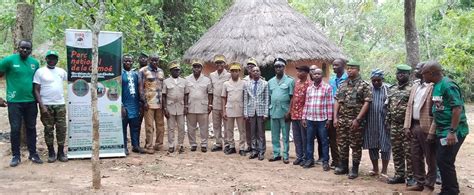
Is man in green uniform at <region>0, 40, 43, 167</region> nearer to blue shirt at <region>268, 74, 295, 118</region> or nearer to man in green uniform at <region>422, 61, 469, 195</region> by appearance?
blue shirt at <region>268, 74, 295, 118</region>

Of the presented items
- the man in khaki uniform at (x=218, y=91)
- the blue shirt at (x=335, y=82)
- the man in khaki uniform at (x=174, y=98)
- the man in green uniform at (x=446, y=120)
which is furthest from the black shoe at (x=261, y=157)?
the man in green uniform at (x=446, y=120)

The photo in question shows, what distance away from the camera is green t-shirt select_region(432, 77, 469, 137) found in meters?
5.09

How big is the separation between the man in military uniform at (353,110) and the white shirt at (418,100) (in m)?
0.72

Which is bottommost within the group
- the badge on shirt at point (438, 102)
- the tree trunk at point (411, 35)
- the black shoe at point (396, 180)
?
the black shoe at point (396, 180)

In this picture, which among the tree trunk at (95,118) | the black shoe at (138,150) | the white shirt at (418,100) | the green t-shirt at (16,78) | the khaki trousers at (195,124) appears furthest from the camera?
the khaki trousers at (195,124)

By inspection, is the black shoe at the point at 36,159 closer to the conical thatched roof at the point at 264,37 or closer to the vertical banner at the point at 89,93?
the vertical banner at the point at 89,93

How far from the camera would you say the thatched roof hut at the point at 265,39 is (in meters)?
11.3

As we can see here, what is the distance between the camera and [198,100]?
8438 millimetres

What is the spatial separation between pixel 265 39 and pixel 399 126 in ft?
19.5

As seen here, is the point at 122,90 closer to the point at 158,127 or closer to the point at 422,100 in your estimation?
the point at 158,127

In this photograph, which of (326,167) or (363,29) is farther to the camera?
(363,29)

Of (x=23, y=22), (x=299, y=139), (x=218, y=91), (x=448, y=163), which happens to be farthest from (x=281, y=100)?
(x=23, y=22)

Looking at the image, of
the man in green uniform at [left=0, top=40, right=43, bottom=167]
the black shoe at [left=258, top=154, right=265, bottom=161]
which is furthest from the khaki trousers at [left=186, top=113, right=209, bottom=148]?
the man in green uniform at [left=0, top=40, right=43, bottom=167]

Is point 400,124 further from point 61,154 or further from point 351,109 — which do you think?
point 61,154
